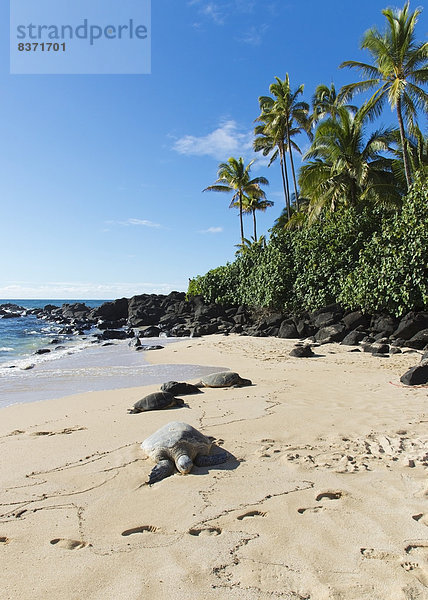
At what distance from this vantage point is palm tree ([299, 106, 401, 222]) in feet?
66.7

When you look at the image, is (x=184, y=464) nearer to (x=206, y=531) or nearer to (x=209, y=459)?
(x=209, y=459)

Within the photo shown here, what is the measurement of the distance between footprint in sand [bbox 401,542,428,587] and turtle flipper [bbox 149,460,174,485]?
205 centimetres

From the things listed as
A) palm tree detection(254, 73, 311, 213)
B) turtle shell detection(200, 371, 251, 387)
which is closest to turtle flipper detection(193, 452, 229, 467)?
turtle shell detection(200, 371, 251, 387)

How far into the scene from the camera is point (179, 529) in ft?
9.33

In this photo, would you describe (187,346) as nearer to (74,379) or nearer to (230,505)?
(74,379)

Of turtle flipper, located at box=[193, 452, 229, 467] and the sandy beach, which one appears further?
turtle flipper, located at box=[193, 452, 229, 467]

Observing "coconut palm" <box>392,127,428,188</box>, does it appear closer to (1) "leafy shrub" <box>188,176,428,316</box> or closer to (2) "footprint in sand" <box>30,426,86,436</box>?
(1) "leafy shrub" <box>188,176,428,316</box>

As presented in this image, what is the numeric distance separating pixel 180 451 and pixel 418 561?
218 cm

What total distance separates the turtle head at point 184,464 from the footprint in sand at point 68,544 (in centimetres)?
121

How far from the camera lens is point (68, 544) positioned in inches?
107

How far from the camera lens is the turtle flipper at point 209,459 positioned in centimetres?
396

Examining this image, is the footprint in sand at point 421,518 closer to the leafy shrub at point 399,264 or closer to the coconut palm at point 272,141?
the leafy shrub at point 399,264

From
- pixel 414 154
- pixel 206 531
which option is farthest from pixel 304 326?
pixel 206 531

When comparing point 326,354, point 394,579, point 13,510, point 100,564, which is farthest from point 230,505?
point 326,354
